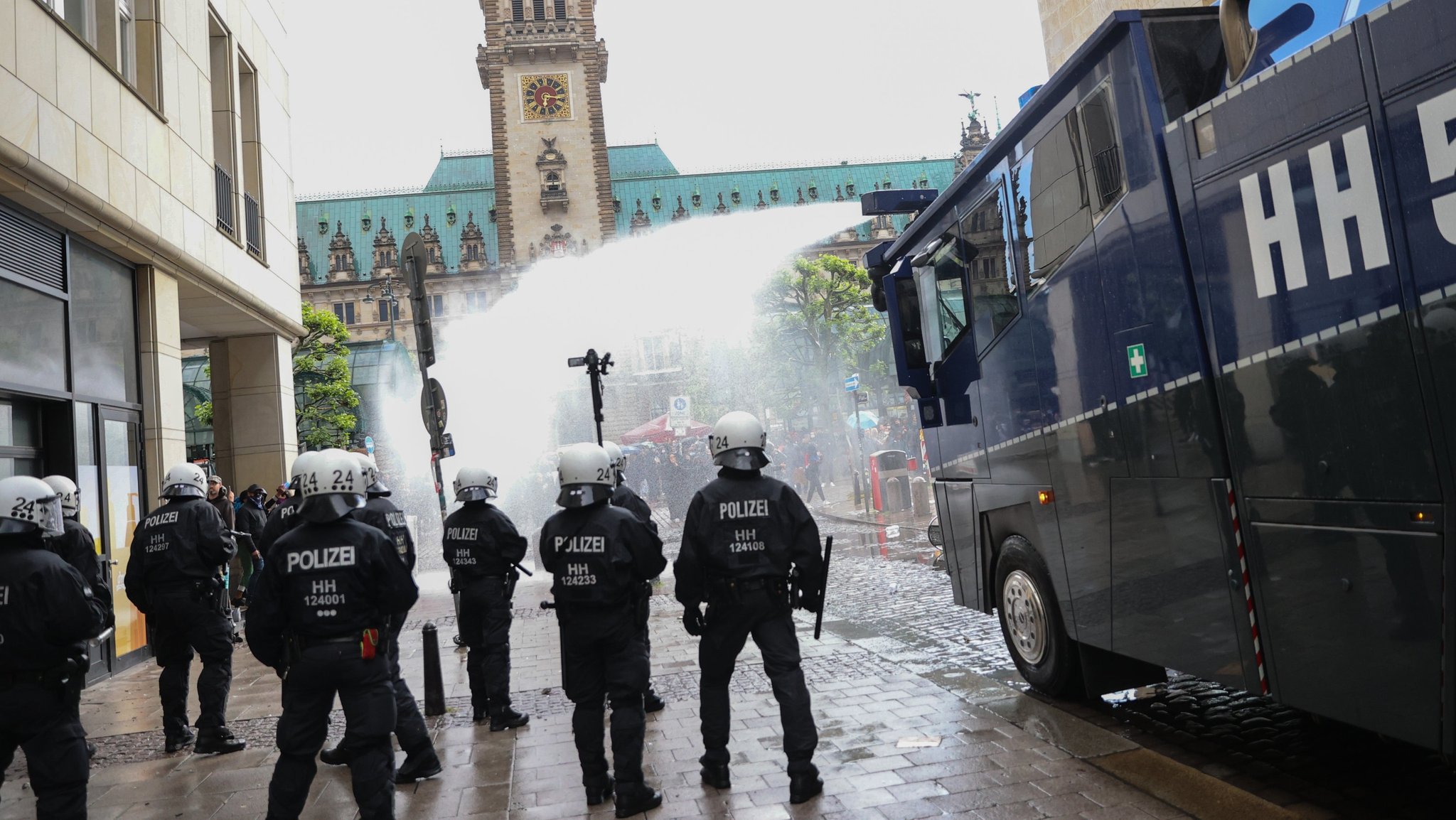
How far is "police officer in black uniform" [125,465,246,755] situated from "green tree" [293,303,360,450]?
33.8 m

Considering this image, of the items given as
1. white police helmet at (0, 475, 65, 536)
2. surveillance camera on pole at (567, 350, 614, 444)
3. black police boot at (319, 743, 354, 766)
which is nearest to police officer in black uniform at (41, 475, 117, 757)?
black police boot at (319, 743, 354, 766)

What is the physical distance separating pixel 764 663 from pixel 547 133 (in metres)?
77.5

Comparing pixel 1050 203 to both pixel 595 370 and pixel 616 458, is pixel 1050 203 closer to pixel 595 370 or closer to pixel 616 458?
pixel 616 458

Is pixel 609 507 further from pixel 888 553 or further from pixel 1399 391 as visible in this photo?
pixel 888 553

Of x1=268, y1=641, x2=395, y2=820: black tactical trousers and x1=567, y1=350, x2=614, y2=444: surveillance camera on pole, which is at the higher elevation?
x1=567, y1=350, x2=614, y2=444: surveillance camera on pole

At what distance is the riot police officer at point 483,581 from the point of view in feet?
22.2

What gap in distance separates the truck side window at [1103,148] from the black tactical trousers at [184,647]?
5.99m

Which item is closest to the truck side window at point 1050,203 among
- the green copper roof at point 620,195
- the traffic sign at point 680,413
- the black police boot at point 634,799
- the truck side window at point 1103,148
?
the truck side window at point 1103,148

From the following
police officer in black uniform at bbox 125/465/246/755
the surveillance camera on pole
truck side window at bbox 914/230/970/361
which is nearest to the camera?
police officer in black uniform at bbox 125/465/246/755

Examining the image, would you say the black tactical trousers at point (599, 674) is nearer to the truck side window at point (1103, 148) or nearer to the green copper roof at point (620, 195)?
the truck side window at point (1103, 148)

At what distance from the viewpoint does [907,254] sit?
7.92 meters

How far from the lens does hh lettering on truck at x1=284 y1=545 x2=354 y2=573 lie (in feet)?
14.4

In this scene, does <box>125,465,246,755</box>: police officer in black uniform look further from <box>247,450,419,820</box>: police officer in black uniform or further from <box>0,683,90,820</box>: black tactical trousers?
<box>247,450,419,820</box>: police officer in black uniform

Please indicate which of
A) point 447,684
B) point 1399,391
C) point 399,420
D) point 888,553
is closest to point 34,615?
point 447,684
